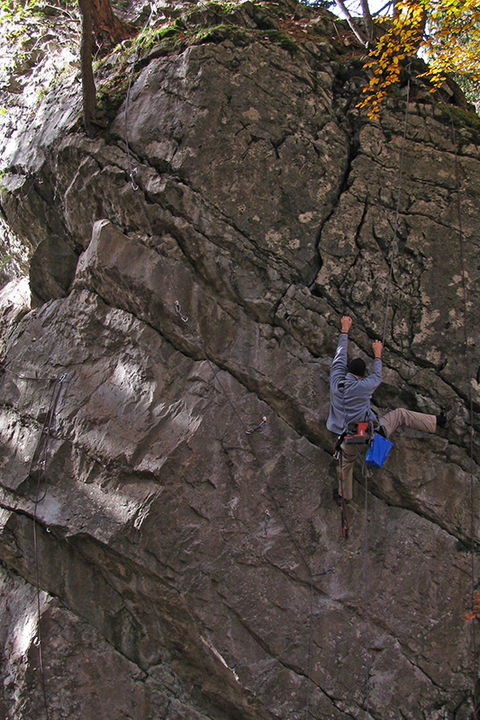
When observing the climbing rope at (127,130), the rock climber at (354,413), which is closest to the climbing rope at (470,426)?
the rock climber at (354,413)

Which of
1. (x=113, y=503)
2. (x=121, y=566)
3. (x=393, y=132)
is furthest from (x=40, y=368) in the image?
(x=393, y=132)

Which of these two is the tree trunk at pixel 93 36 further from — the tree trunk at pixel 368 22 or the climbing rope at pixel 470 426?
the climbing rope at pixel 470 426

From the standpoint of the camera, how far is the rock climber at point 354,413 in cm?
623

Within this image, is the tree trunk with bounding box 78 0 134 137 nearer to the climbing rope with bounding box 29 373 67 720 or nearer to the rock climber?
the climbing rope with bounding box 29 373 67 720

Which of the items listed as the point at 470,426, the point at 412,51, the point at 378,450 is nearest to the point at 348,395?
the point at 378,450

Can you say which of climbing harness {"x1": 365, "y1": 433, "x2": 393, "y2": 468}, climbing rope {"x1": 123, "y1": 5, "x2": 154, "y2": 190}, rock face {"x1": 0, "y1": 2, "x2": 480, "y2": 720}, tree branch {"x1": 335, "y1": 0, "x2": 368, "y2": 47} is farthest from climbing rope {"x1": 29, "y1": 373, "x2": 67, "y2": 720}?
tree branch {"x1": 335, "y1": 0, "x2": 368, "y2": 47}

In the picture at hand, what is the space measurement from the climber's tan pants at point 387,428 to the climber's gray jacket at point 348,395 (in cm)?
23

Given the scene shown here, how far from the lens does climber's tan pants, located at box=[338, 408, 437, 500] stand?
6215mm

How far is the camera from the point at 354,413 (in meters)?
6.24

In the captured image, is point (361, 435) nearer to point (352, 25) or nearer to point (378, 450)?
point (378, 450)

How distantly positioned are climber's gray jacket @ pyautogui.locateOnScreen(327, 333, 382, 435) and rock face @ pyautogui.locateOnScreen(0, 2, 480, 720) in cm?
27

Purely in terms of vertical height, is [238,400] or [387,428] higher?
[387,428]

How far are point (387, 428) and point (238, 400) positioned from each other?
1740 mm

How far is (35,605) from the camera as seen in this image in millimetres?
6574
